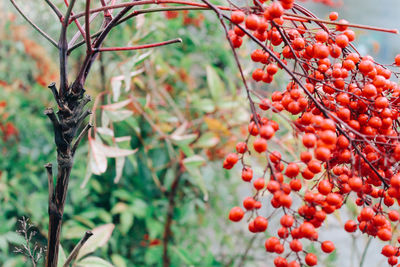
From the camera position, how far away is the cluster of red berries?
325 mm

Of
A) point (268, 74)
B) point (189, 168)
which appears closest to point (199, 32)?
point (189, 168)

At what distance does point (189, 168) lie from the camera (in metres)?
0.78

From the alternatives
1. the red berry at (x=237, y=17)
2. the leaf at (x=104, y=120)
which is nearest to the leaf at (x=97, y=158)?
the leaf at (x=104, y=120)

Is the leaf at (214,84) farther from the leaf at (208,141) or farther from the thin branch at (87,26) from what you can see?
the thin branch at (87,26)

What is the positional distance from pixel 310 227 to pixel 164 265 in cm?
66


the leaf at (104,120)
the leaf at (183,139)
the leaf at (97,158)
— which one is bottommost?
the leaf at (97,158)

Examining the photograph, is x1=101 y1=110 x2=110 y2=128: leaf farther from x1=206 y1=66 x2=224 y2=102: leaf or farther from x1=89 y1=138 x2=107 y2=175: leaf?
x1=206 y1=66 x2=224 y2=102: leaf

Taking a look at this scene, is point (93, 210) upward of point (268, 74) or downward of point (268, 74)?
downward

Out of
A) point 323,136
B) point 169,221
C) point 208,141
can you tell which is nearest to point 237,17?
point 323,136

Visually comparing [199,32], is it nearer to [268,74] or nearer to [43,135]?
[43,135]

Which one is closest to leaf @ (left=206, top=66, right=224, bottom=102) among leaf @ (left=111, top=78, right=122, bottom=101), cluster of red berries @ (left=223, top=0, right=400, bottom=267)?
leaf @ (left=111, top=78, right=122, bottom=101)

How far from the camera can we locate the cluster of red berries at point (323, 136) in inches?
12.8

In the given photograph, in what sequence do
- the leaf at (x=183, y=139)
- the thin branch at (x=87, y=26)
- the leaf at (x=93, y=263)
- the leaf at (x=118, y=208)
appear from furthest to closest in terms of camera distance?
1. the leaf at (x=118, y=208)
2. the leaf at (x=183, y=139)
3. the leaf at (x=93, y=263)
4. the thin branch at (x=87, y=26)

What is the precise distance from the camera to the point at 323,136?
31 centimetres
